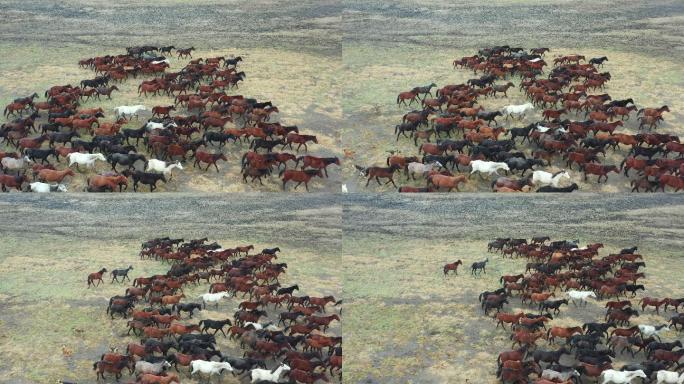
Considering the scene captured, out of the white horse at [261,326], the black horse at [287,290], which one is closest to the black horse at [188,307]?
the white horse at [261,326]

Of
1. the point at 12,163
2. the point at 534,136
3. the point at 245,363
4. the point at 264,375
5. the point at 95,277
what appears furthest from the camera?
the point at 534,136

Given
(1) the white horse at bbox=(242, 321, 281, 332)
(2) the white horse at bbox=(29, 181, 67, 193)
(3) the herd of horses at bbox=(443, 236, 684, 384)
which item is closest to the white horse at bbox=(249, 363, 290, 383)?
(1) the white horse at bbox=(242, 321, 281, 332)

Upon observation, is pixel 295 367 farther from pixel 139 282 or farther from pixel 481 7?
pixel 481 7

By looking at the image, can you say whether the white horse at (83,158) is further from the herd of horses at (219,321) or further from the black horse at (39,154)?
the herd of horses at (219,321)

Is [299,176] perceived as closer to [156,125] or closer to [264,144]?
[264,144]

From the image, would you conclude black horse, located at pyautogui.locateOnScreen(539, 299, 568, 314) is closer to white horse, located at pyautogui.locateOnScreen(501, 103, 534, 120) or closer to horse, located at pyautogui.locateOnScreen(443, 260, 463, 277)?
horse, located at pyautogui.locateOnScreen(443, 260, 463, 277)

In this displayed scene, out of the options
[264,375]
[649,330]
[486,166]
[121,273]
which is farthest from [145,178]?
[649,330]
